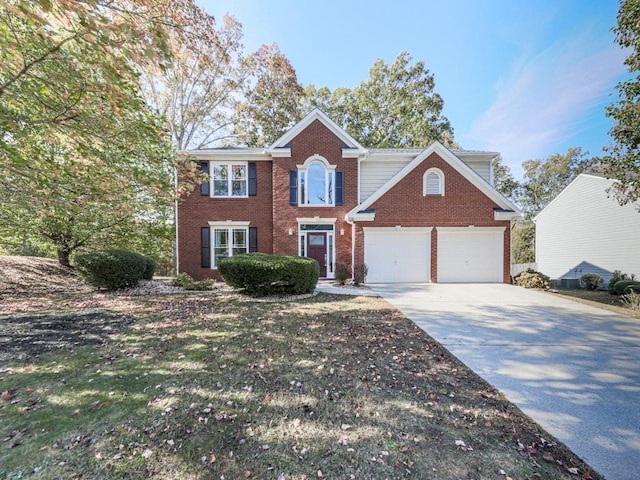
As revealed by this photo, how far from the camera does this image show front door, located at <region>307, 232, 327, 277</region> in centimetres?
1312

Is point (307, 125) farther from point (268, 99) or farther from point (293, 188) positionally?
point (268, 99)

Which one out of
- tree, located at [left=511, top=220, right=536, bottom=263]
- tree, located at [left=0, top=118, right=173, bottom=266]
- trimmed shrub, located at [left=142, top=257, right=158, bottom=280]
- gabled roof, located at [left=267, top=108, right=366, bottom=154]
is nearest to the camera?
tree, located at [left=0, top=118, right=173, bottom=266]

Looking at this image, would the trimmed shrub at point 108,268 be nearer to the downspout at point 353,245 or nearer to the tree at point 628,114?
the downspout at point 353,245

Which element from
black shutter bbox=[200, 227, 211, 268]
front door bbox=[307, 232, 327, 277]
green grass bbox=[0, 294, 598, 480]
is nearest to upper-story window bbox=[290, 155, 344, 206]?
front door bbox=[307, 232, 327, 277]

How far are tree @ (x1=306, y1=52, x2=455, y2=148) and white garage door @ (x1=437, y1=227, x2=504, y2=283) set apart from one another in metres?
11.5

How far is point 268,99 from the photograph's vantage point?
2028 centimetres

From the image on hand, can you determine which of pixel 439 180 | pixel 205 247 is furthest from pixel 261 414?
pixel 439 180

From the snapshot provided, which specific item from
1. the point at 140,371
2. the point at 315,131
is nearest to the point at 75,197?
the point at 140,371

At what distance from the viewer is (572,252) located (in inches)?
667

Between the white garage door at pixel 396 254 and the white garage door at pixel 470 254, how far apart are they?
84 centimetres

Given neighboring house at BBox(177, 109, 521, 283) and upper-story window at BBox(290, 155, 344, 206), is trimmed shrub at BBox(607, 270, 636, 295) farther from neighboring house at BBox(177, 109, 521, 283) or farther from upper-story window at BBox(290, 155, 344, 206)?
upper-story window at BBox(290, 155, 344, 206)

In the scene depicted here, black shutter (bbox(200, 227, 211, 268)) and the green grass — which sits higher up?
black shutter (bbox(200, 227, 211, 268))

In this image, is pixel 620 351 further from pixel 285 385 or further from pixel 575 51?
pixel 575 51

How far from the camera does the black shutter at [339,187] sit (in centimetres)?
1306
